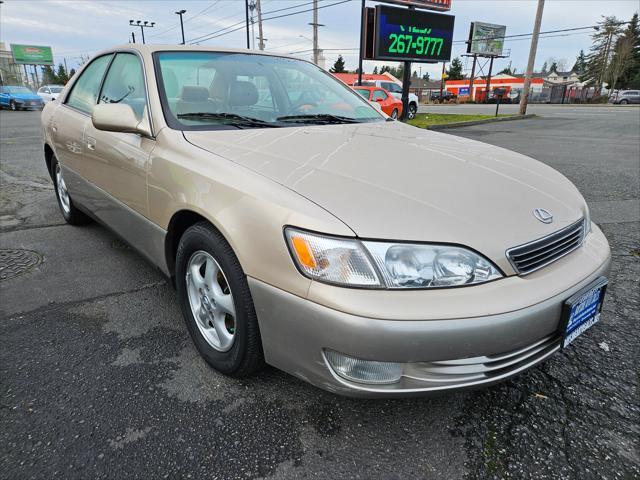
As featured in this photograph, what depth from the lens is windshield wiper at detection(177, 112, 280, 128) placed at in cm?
240

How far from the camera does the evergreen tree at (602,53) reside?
59.9 m

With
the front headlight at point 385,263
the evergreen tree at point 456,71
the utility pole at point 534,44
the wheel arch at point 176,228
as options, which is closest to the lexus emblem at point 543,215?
the front headlight at point 385,263

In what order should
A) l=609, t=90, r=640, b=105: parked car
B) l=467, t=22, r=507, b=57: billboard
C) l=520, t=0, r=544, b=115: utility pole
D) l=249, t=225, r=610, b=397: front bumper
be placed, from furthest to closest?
l=467, t=22, r=507, b=57: billboard
l=609, t=90, r=640, b=105: parked car
l=520, t=0, r=544, b=115: utility pole
l=249, t=225, r=610, b=397: front bumper

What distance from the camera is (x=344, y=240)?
149 centimetres

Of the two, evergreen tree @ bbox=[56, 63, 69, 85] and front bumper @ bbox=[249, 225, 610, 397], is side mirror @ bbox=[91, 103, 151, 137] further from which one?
evergreen tree @ bbox=[56, 63, 69, 85]

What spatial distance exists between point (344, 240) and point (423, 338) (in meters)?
0.41

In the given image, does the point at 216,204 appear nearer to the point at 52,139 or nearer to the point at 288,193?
the point at 288,193

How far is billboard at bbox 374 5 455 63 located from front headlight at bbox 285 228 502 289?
12.0 m

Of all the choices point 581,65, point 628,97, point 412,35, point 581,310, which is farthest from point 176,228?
point 581,65

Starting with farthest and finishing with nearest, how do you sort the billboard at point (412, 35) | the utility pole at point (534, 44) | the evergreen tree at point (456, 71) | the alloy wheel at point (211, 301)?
the evergreen tree at point (456, 71)
the utility pole at point (534, 44)
the billboard at point (412, 35)
the alloy wheel at point (211, 301)

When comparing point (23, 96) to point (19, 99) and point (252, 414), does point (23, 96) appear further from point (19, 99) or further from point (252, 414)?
point (252, 414)

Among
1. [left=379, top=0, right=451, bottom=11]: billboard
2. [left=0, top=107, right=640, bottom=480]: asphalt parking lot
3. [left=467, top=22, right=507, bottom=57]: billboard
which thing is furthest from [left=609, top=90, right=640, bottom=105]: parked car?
[left=0, top=107, right=640, bottom=480]: asphalt parking lot

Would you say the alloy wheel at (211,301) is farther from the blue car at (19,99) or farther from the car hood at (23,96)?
the car hood at (23,96)

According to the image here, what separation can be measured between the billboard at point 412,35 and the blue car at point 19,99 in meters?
21.3
